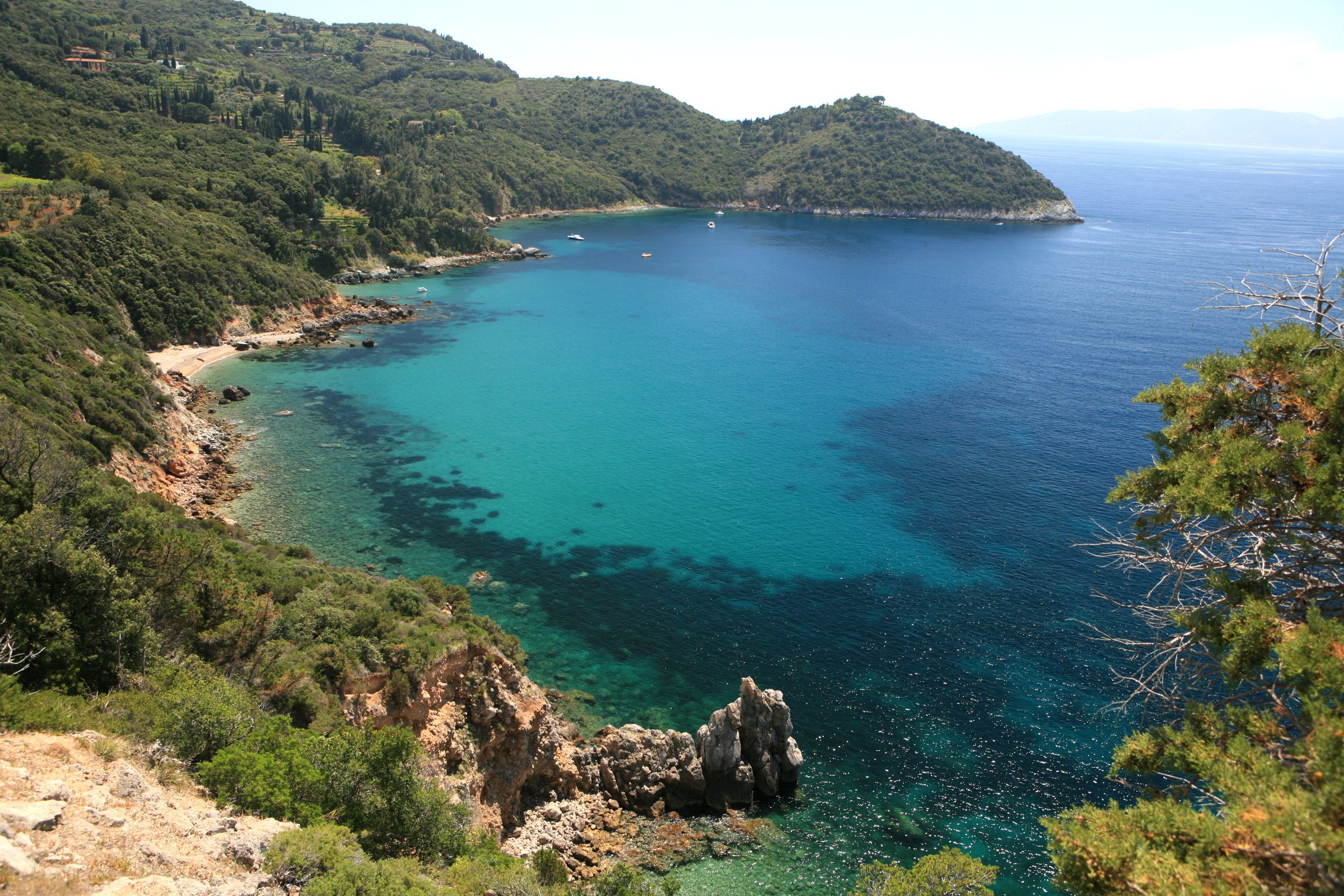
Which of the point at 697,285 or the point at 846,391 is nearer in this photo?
the point at 846,391

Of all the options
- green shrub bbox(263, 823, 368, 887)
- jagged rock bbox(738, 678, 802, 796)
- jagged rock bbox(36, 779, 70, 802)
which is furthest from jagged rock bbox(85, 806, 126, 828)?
jagged rock bbox(738, 678, 802, 796)

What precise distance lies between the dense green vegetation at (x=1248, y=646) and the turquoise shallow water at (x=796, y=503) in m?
18.4

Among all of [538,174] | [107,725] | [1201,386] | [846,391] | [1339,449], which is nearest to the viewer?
[1339,449]

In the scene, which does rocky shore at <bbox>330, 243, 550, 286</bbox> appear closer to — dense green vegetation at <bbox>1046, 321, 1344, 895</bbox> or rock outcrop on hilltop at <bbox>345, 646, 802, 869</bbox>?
rock outcrop on hilltop at <bbox>345, 646, 802, 869</bbox>

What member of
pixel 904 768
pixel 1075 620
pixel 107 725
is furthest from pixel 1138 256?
pixel 107 725

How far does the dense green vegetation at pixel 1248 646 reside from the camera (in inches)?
386

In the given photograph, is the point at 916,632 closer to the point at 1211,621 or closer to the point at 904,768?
the point at 904,768

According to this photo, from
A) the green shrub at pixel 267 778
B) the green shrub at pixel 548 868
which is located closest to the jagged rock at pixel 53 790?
the green shrub at pixel 267 778

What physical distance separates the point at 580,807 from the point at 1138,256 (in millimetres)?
160090

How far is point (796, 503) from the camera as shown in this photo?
184 ft

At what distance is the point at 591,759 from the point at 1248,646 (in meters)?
25.5

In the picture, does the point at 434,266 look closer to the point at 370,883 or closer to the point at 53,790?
the point at 53,790

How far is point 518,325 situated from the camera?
341 ft

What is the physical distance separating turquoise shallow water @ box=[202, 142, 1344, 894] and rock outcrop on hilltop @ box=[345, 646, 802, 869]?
7.30 ft
